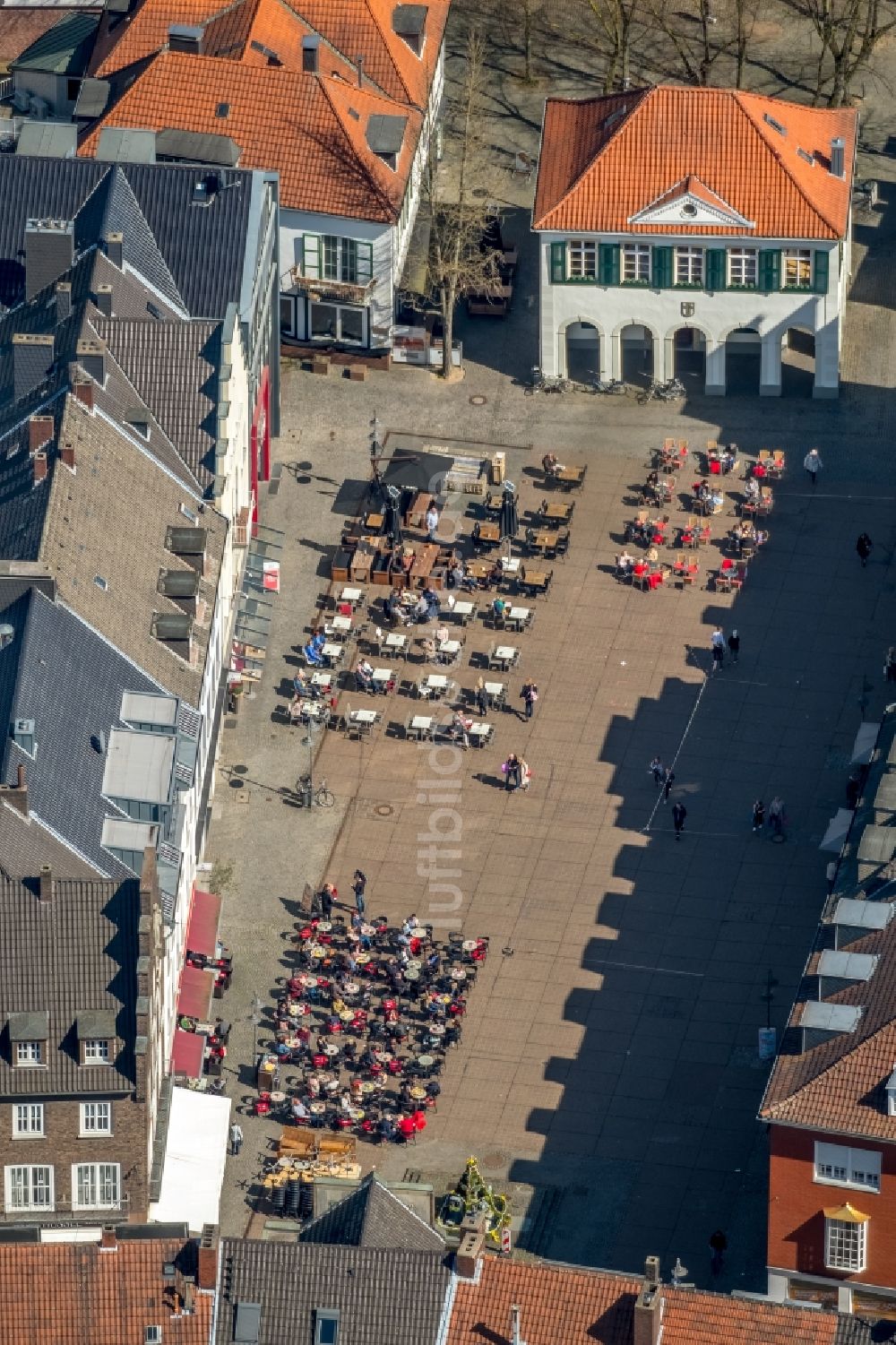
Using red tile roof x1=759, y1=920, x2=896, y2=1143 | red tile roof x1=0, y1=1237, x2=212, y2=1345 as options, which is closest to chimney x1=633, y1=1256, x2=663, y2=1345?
red tile roof x1=759, y1=920, x2=896, y2=1143

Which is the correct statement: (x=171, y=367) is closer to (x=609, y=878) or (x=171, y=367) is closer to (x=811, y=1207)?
(x=609, y=878)

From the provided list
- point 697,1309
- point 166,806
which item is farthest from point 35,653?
point 697,1309

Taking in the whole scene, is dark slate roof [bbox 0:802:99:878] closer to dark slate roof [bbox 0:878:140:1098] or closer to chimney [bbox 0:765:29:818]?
A: chimney [bbox 0:765:29:818]

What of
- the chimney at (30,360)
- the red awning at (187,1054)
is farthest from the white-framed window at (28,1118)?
the chimney at (30,360)

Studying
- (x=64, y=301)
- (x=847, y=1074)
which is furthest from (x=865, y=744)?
(x=64, y=301)

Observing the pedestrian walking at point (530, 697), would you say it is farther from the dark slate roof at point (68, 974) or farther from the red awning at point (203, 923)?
the dark slate roof at point (68, 974)

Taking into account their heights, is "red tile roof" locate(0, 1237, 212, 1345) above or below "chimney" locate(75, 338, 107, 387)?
below
